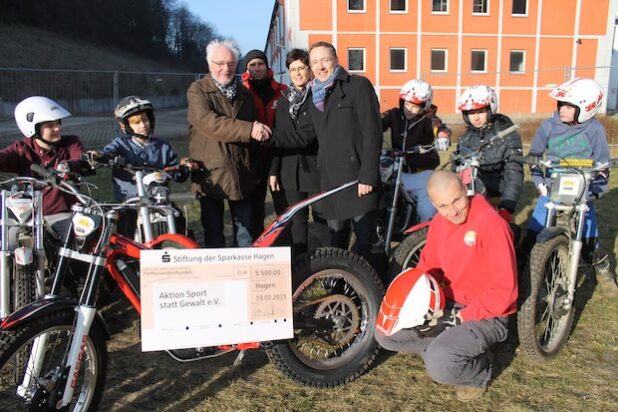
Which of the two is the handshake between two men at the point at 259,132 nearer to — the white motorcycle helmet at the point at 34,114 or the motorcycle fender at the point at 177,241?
the motorcycle fender at the point at 177,241

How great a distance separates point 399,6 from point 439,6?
8.33ft

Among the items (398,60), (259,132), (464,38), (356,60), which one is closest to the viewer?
(259,132)

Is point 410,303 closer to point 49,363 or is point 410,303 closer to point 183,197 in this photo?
point 183,197

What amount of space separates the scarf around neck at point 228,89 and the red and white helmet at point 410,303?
171 centimetres

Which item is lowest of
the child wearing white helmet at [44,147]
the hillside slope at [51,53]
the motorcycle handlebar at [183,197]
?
the motorcycle handlebar at [183,197]

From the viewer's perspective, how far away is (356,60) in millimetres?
31281

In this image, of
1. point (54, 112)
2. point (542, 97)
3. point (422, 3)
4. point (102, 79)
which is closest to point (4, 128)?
point (102, 79)

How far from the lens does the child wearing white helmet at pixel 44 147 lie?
359 cm

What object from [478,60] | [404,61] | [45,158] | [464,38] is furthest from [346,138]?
[478,60]

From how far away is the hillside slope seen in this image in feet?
139

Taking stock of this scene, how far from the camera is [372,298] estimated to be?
3047 mm

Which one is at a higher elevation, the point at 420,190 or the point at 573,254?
the point at 420,190

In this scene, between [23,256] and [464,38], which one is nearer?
[23,256]

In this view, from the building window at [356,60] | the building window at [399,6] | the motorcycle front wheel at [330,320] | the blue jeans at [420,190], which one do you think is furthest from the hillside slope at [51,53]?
the motorcycle front wheel at [330,320]
